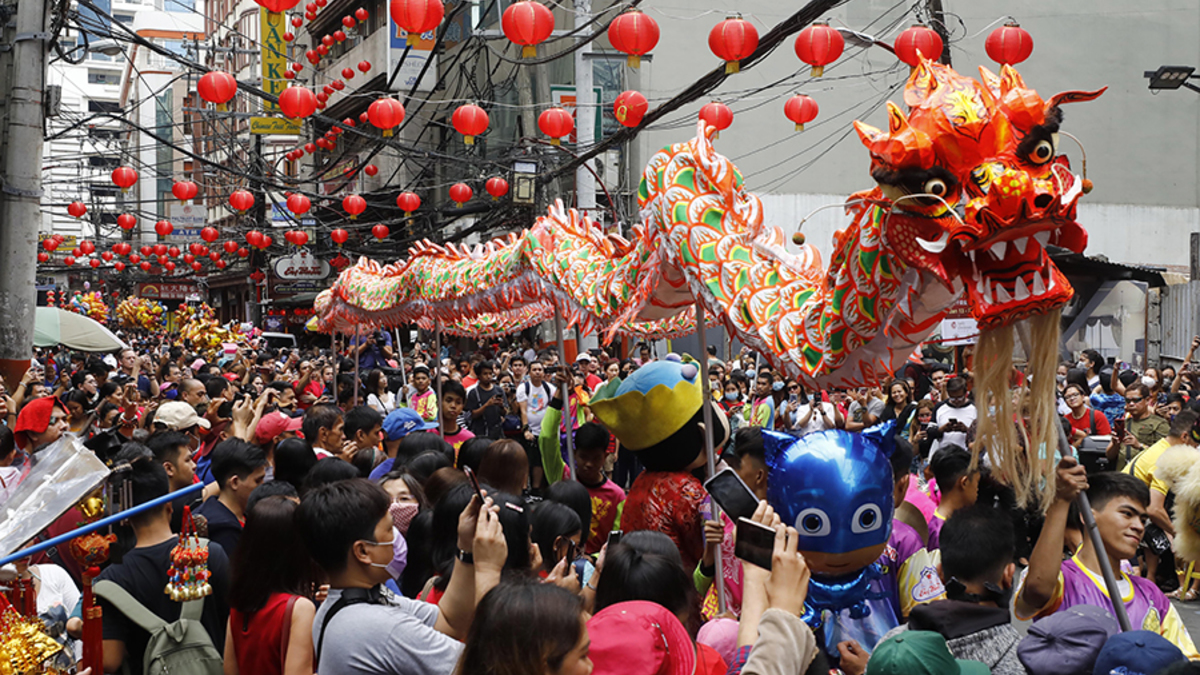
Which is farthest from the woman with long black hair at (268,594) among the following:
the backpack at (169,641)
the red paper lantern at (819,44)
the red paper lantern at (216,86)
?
the red paper lantern at (216,86)

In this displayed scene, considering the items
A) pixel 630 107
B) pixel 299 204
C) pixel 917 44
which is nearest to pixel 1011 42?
pixel 917 44

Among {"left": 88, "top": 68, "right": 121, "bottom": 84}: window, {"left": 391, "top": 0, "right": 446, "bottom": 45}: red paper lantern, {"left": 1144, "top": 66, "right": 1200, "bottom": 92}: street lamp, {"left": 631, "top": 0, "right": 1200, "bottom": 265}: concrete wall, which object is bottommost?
{"left": 391, "top": 0, "right": 446, "bottom": 45}: red paper lantern

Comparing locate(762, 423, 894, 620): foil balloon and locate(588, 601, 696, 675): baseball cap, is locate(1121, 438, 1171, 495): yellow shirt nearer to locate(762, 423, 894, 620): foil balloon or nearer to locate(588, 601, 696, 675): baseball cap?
locate(762, 423, 894, 620): foil balloon

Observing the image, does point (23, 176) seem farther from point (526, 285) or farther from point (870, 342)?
point (870, 342)

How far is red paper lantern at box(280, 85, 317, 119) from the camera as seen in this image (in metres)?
11.7

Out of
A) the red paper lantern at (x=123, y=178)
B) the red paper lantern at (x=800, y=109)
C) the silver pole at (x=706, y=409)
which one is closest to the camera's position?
the silver pole at (x=706, y=409)

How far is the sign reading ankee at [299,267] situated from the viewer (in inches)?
1164

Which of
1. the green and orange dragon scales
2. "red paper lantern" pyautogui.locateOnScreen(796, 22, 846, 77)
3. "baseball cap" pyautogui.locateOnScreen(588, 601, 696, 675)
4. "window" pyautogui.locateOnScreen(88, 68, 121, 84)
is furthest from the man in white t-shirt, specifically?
"window" pyautogui.locateOnScreen(88, 68, 121, 84)

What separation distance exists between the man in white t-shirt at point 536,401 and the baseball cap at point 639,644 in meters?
8.13

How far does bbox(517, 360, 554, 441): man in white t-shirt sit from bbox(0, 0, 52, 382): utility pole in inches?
185

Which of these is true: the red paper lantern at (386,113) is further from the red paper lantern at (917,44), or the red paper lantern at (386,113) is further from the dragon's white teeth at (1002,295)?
the dragon's white teeth at (1002,295)

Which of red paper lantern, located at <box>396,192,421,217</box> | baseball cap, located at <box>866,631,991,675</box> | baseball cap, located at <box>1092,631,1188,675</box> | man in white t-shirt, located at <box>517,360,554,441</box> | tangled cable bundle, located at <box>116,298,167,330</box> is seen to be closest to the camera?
baseball cap, located at <box>866,631,991,675</box>

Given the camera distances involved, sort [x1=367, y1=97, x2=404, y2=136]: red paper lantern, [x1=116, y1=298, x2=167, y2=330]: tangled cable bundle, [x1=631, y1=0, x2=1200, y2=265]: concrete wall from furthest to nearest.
→ [x1=116, y1=298, x2=167, y2=330]: tangled cable bundle → [x1=631, y1=0, x2=1200, y2=265]: concrete wall → [x1=367, y1=97, x2=404, y2=136]: red paper lantern

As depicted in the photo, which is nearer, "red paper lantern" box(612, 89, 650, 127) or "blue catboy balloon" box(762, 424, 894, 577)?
"blue catboy balloon" box(762, 424, 894, 577)
